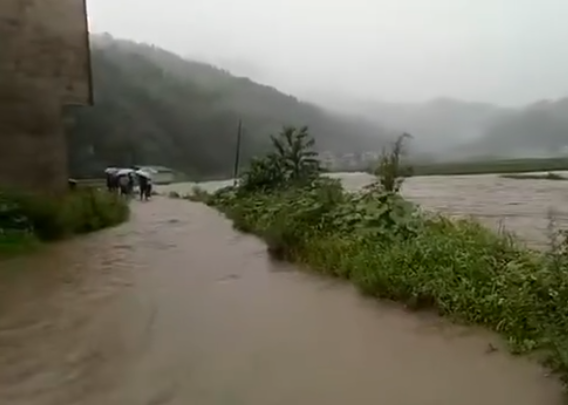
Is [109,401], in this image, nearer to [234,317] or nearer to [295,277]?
[234,317]

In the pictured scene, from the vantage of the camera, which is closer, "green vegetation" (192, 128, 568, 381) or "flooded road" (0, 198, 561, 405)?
"flooded road" (0, 198, 561, 405)

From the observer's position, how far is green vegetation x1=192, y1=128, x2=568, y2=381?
4953 mm

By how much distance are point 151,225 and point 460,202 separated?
9063 mm

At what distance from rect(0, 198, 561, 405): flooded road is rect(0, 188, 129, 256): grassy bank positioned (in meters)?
1.12

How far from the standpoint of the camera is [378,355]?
4.91m

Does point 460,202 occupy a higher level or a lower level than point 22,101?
lower

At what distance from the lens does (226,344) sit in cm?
513

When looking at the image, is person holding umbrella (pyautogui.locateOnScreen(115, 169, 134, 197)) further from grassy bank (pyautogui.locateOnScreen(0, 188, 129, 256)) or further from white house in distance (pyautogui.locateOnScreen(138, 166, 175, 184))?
white house in distance (pyautogui.locateOnScreen(138, 166, 175, 184))

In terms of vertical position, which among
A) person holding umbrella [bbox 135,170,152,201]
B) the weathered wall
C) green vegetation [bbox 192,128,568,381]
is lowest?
person holding umbrella [bbox 135,170,152,201]

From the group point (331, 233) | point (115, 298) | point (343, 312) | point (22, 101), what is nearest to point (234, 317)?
point (343, 312)

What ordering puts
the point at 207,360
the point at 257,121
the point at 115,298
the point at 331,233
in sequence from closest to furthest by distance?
the point at 207,360, the point at 115,298, the point at 331,233, the point at 257,121

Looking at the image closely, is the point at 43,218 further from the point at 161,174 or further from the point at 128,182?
the point at 161,174

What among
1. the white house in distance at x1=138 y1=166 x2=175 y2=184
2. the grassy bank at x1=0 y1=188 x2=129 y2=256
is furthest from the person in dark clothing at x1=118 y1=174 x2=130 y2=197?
the white house in distance at x1=138 y1=166 x2=175 y2=184

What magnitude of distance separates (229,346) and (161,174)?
105 ft
